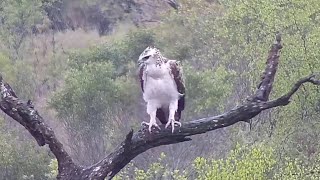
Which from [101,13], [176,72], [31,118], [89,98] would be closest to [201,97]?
[89,98]

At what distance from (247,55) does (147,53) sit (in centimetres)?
2108

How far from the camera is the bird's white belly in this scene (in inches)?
364

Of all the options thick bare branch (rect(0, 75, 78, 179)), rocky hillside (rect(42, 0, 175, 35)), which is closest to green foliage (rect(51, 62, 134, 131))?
thick bare branch (rect(0, 75, 78, 179))

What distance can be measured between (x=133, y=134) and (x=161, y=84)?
53.7 inches

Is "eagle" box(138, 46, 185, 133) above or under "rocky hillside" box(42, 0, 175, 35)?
above

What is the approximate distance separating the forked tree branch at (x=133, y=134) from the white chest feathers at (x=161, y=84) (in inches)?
45.9

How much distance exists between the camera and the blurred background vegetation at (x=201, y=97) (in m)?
23.5

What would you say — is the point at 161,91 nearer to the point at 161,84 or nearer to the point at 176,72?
the point at 161,84

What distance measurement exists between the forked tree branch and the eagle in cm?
87

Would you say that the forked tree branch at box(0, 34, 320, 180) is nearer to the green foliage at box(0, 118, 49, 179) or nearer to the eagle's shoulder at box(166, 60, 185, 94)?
the eagle's shoulder at box(166, 60, 185, 94)

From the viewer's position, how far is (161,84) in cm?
924

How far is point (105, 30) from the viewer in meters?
55.8

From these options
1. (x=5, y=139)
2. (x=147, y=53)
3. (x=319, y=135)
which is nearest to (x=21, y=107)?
(x=147, y=53)

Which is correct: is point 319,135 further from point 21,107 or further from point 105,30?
point 105,30
